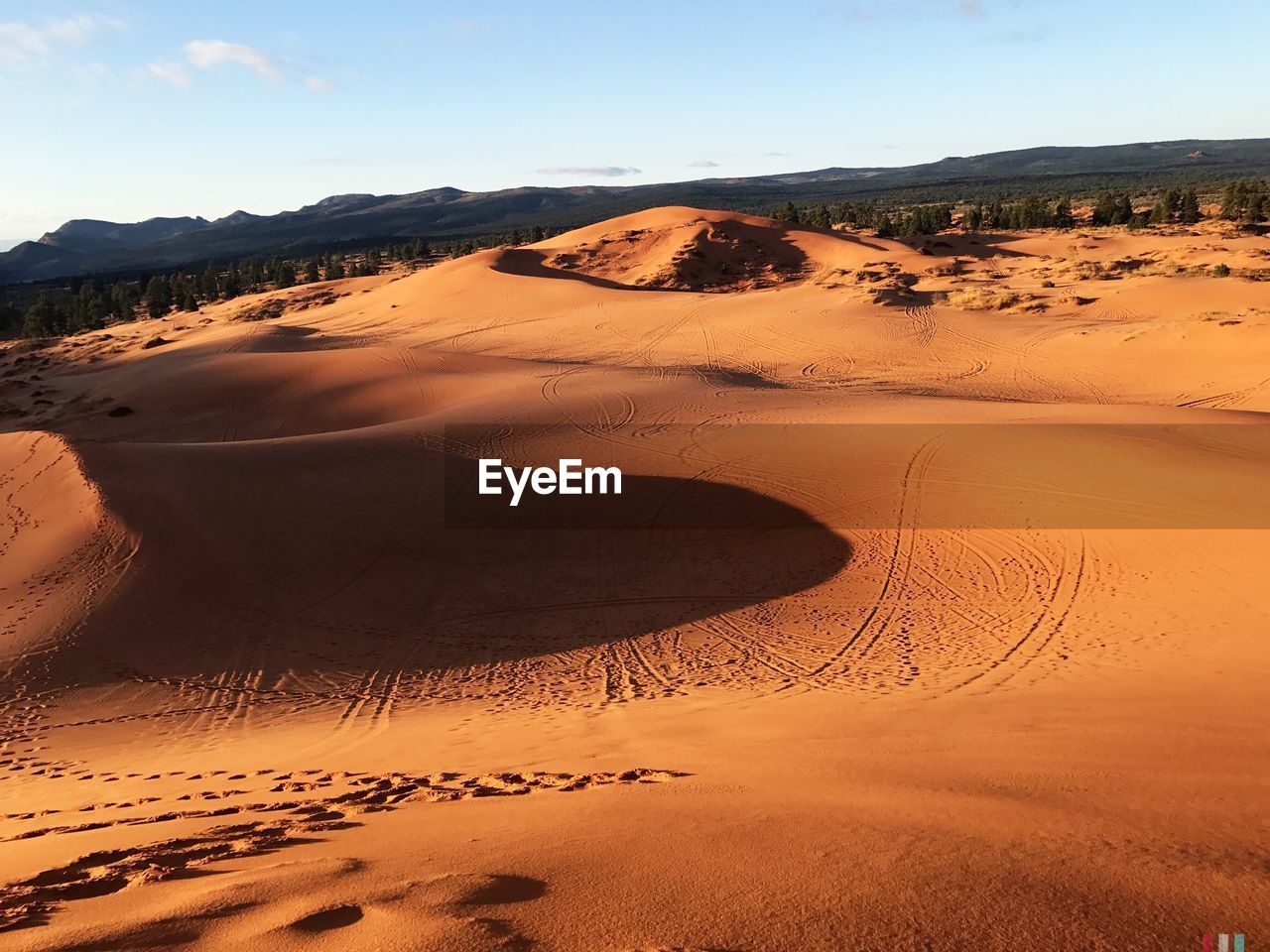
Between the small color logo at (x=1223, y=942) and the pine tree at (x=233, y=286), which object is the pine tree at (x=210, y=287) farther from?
the small color logo at (x=1223, y=942)

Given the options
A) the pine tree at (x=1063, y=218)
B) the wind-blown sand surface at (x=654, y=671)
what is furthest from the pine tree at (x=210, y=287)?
the pine tree at (x=1063, y=218)

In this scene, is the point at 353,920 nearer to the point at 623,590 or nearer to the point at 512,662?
the point at 512,662

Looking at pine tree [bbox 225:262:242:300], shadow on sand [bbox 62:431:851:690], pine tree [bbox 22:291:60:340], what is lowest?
shadow on sand [bbox 62:431:851:690]

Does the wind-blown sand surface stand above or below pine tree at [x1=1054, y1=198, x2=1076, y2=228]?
below

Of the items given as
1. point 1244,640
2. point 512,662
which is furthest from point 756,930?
point 1244,640

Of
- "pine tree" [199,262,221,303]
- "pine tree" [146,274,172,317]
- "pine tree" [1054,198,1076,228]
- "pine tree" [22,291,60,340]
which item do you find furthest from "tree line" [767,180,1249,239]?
"pine tree" [22,291,60,340]

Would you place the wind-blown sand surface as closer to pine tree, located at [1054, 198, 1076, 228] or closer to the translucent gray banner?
the translucent gray banner

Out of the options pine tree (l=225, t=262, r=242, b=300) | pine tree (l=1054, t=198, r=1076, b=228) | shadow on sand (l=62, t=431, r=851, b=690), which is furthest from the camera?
pine tree (l=1054, t=198, r=1076, b=228)

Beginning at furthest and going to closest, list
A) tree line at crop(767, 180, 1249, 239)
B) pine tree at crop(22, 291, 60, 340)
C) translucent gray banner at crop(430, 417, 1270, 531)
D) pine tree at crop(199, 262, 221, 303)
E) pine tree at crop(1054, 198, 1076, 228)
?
1. pine tree at crop(199, 262, 221, 303)
2. pine tree at crop(1054, 198, 1076, 228)
3. tree line at crop(767, 180, 1249, 239)
4. pine tree at crop(22, 291, 60, 340)
5. translucent gray banner at crop(430, 417, 1270, 531)

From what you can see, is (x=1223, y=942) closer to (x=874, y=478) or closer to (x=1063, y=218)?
(x=874, y=478)
